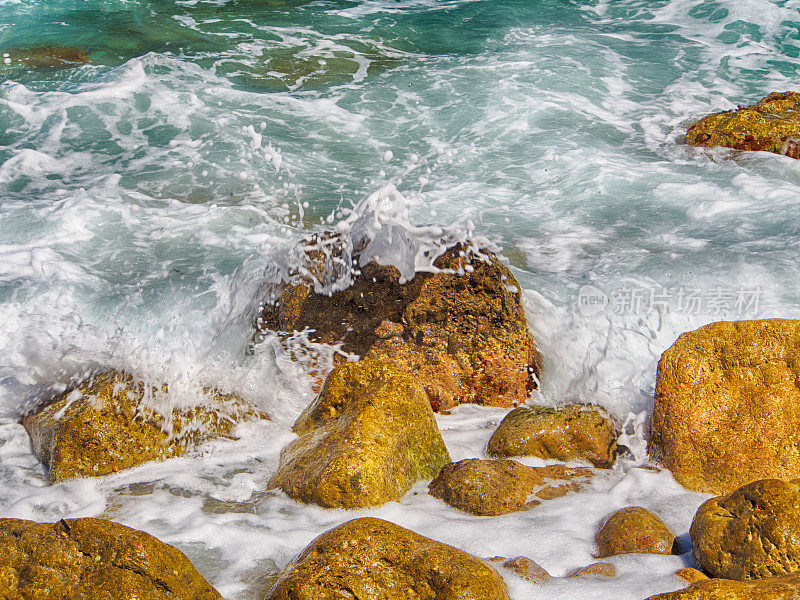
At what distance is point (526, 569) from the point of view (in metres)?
2.59

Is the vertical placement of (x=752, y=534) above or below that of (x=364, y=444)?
above

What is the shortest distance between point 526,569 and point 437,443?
3.10 feet

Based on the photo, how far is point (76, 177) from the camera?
24.2 ft

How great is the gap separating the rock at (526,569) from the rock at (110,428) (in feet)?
6.17

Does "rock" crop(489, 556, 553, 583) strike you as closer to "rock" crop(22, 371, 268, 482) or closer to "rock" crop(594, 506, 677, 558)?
"rock" crop(594, 506, 677, 558)

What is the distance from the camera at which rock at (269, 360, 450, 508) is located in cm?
304

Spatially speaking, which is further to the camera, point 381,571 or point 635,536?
point 635,536

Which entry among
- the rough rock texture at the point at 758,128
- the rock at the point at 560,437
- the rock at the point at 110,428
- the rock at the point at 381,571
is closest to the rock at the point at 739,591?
the rock at the point at 381,571

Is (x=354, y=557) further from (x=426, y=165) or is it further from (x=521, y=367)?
(x=426, y=165)

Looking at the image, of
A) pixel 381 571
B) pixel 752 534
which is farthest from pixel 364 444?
pixel 752 534

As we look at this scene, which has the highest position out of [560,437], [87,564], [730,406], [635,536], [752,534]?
[87,564]

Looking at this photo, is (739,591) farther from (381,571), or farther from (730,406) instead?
(730,406)

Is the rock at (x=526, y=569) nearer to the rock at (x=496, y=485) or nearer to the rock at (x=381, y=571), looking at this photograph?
the rock at (x=381, y=571)

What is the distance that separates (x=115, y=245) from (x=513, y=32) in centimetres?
848
